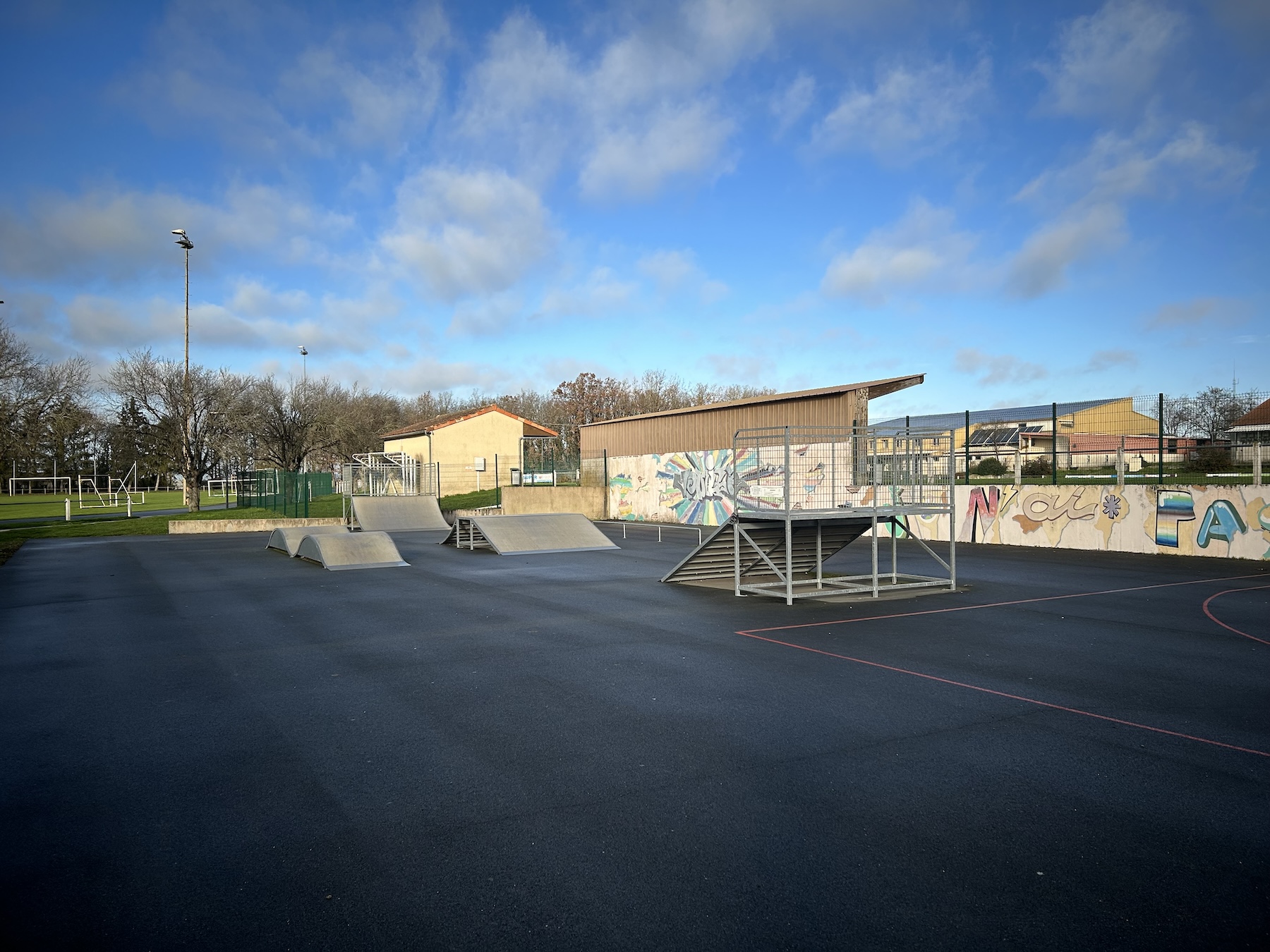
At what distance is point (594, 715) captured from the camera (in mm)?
5953

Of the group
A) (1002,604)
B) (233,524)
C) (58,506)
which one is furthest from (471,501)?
(1002,604)

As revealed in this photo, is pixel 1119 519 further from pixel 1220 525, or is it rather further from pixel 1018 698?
pixel 1018 698

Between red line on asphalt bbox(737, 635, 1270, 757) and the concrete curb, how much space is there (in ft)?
79.9

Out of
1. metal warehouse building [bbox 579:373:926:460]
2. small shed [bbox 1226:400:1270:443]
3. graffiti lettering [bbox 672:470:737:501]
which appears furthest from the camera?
graffiti lettering [bbox 672:470:737:501]

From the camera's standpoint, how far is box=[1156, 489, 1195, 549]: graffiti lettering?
16.8 m

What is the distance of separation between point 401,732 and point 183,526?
28.4 meters

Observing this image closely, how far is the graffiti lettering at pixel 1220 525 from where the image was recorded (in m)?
16.0

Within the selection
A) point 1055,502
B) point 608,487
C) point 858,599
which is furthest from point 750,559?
point 608,487

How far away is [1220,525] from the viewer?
16250mm

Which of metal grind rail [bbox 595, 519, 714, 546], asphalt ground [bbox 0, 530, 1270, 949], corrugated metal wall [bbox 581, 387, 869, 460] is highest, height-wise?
corrugated metal wall [bbox 581, 387, 869, 460]

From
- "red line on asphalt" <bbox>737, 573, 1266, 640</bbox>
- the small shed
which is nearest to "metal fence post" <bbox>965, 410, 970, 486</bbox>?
the small shed

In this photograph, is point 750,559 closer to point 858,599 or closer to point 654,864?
point 858,599

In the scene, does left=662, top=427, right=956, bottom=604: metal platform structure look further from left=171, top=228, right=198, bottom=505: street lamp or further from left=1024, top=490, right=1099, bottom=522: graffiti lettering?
left=171, top=228, right=198, bottom=505: street lamp

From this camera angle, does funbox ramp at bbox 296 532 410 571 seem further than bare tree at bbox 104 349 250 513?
No
